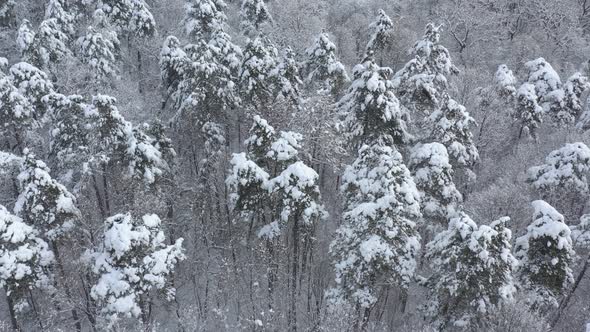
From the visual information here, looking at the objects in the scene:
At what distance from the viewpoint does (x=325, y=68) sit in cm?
3117

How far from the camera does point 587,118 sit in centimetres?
3447

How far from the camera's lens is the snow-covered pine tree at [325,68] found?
30.7 meters

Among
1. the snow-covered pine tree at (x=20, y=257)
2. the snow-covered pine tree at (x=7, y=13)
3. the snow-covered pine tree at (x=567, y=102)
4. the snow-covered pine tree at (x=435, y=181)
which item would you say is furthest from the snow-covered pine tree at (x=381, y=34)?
the snow-covered pine tree at (x=7, y=13)

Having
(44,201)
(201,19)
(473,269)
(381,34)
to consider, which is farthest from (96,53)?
(473,269)

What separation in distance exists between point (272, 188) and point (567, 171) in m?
17.2

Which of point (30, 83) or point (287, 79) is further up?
point (30, 83)

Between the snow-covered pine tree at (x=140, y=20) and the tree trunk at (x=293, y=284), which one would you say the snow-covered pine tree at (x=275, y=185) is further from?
the snow-covered pine tree at (x=140, y=20)

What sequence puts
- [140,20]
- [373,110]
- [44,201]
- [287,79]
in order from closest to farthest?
[44,201]
[373,110]
[287,79]
[140,20]

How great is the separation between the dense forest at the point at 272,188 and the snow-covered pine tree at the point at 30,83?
137 mm

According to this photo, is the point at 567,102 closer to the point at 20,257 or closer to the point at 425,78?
the point at 425,78

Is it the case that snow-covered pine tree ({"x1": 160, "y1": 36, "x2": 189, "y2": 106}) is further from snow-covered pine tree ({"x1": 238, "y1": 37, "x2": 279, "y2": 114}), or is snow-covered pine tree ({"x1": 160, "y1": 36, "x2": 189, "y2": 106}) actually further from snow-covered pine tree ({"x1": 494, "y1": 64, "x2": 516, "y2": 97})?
snow-covered pine tree ({"x1": 494, "y1": 64, "x2": 516, "y2": 97})

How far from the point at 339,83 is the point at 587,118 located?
2019 centimetres

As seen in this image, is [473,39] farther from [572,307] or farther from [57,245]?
[57,245]

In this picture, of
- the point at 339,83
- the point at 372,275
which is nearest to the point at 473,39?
the point at 339,83
